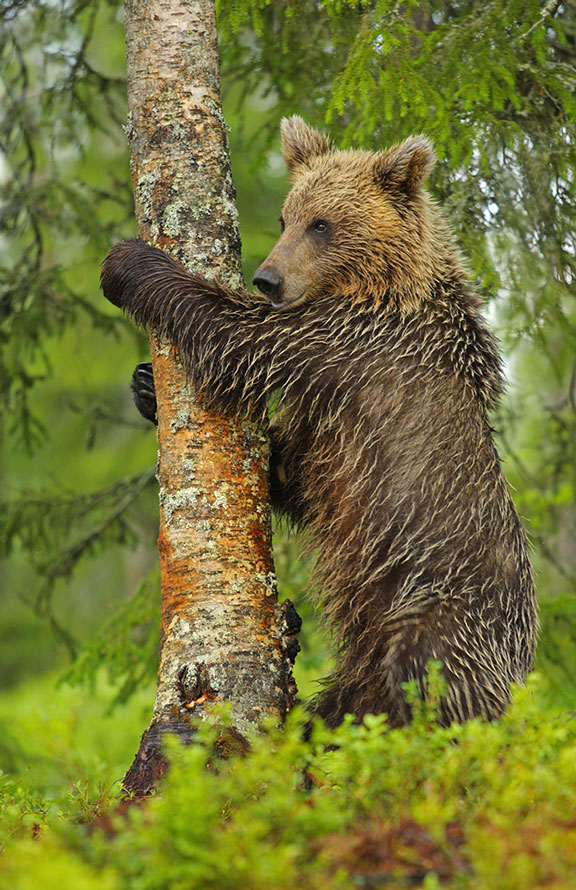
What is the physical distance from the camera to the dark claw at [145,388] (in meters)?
4.68

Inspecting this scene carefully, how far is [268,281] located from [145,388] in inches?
35.2

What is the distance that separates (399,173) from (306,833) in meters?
3.59

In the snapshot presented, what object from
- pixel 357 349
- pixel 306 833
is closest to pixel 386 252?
pixel 357 349

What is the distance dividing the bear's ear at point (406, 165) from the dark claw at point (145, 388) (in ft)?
5.42

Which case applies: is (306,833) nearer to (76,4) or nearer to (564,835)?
(564,835)

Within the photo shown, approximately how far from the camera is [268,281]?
4371 mm

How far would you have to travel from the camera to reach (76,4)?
653 cm

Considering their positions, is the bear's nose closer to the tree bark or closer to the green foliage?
Answer: the tree bark

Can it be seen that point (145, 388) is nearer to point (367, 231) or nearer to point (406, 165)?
point (367, 231)

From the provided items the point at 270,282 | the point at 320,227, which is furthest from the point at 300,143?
the point at 270,282

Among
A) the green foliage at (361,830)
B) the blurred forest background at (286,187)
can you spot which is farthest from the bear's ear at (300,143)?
the green foliage at (361,830)

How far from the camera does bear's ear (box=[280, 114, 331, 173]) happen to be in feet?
17.2

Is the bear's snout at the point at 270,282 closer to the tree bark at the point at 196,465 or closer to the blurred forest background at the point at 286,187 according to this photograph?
the tree bark at the point at 196,465

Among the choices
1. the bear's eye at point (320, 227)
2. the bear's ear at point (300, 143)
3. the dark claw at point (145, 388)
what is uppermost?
the bear's ear at point (300, 143)
